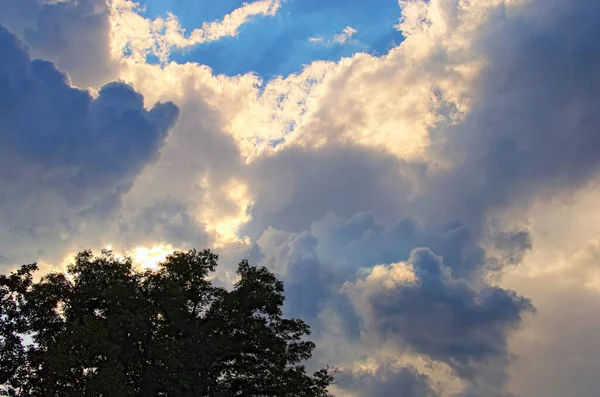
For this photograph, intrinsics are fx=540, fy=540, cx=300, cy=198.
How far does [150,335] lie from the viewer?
124 feet

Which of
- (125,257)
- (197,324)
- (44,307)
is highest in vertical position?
(125,257)

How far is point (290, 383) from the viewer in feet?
134

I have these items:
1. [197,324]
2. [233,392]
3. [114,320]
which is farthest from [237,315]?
[114,320]

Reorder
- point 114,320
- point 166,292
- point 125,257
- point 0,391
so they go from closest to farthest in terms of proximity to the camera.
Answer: point 0,391, point 114,320, point 166,292, point 125,257

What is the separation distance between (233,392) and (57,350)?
49.0ft

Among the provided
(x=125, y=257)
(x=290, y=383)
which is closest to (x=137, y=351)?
(x=125, y=257)

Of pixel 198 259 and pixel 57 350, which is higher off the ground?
pixel 198 259

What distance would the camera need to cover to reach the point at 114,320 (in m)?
36.7

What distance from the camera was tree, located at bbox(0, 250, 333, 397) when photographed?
32938 mm

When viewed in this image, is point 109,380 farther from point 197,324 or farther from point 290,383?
point 290,383

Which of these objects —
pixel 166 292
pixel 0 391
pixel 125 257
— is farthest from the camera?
pixel 125 257

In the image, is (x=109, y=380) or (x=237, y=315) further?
(x=237, y=315)

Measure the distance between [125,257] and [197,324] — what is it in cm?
785

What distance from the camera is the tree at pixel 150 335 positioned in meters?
32.9
